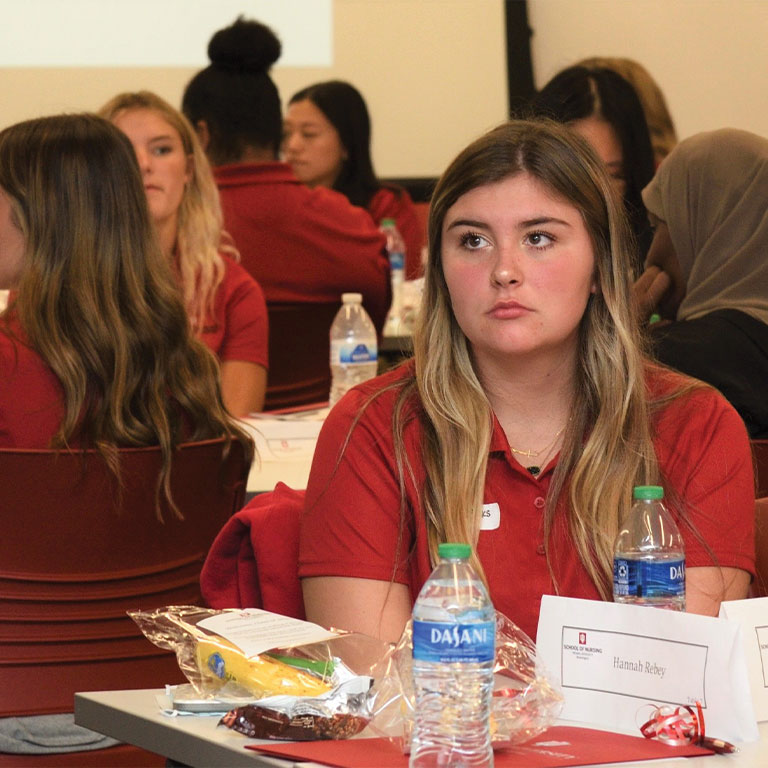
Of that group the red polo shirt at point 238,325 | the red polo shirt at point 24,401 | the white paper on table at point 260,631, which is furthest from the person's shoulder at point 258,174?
the white paper on table at point 260,631

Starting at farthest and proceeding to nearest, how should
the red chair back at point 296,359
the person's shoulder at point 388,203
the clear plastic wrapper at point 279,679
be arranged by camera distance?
the person's shoulder at point 388,203, the red chair back at point 296,359, the clear plastic wrapper at point 279,679

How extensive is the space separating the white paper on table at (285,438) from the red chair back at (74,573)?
92 cm

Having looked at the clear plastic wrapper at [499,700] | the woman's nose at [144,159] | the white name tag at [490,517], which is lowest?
the clear plastic wrapper at [499,700]

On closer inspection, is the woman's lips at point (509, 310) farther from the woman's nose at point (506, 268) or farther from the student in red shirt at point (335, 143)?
the student in red shirt at point (335, 143)

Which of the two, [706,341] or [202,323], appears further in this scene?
[202,323]

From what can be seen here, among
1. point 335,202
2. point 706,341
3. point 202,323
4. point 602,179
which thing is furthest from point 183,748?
point 335,202

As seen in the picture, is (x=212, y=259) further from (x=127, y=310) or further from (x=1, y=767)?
(x=1, y=767)

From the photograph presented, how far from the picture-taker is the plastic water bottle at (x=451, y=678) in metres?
1.26

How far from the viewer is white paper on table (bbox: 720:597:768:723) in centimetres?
146

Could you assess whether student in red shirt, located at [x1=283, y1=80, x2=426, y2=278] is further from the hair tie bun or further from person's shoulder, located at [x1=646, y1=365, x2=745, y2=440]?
person's shoulder, located at [x1=646, y1=365, x2=745, y2=440]

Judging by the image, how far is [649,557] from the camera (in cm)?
175

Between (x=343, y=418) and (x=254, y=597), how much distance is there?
30 centimetres

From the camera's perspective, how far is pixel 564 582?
6.13 ft

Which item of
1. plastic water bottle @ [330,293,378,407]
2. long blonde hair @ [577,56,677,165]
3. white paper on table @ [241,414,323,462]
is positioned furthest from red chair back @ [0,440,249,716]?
long blonde hair @ [577,56,677,165]
